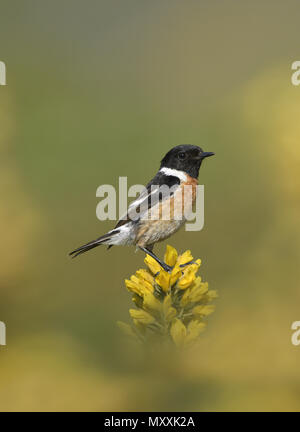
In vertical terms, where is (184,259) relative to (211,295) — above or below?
above

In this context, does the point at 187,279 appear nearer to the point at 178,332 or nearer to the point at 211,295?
the point at 211,295

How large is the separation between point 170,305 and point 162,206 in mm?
1347

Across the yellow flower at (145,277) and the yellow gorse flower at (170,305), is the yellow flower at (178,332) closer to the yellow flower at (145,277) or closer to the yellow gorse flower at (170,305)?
the yellow gorse flower at (170,305)

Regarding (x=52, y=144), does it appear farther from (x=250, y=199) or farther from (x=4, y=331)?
(x=4, y=331)

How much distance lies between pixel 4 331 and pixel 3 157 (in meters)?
1.32

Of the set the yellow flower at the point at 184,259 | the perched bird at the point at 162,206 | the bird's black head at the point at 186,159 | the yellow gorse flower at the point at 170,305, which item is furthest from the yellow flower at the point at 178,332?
the bird's black head at the point at 186,159

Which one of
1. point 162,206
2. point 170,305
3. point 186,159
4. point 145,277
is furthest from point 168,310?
point 186,159

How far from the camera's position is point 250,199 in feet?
10.9

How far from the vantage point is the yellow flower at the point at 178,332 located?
1433 millimetres

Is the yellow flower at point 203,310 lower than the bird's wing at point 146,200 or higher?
lower

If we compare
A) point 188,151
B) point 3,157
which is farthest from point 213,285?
point 3,157

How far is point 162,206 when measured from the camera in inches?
113

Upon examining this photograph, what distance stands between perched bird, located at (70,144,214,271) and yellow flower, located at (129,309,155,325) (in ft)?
4.05

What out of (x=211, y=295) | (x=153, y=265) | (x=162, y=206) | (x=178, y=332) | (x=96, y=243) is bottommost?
(x=178, y=332)
